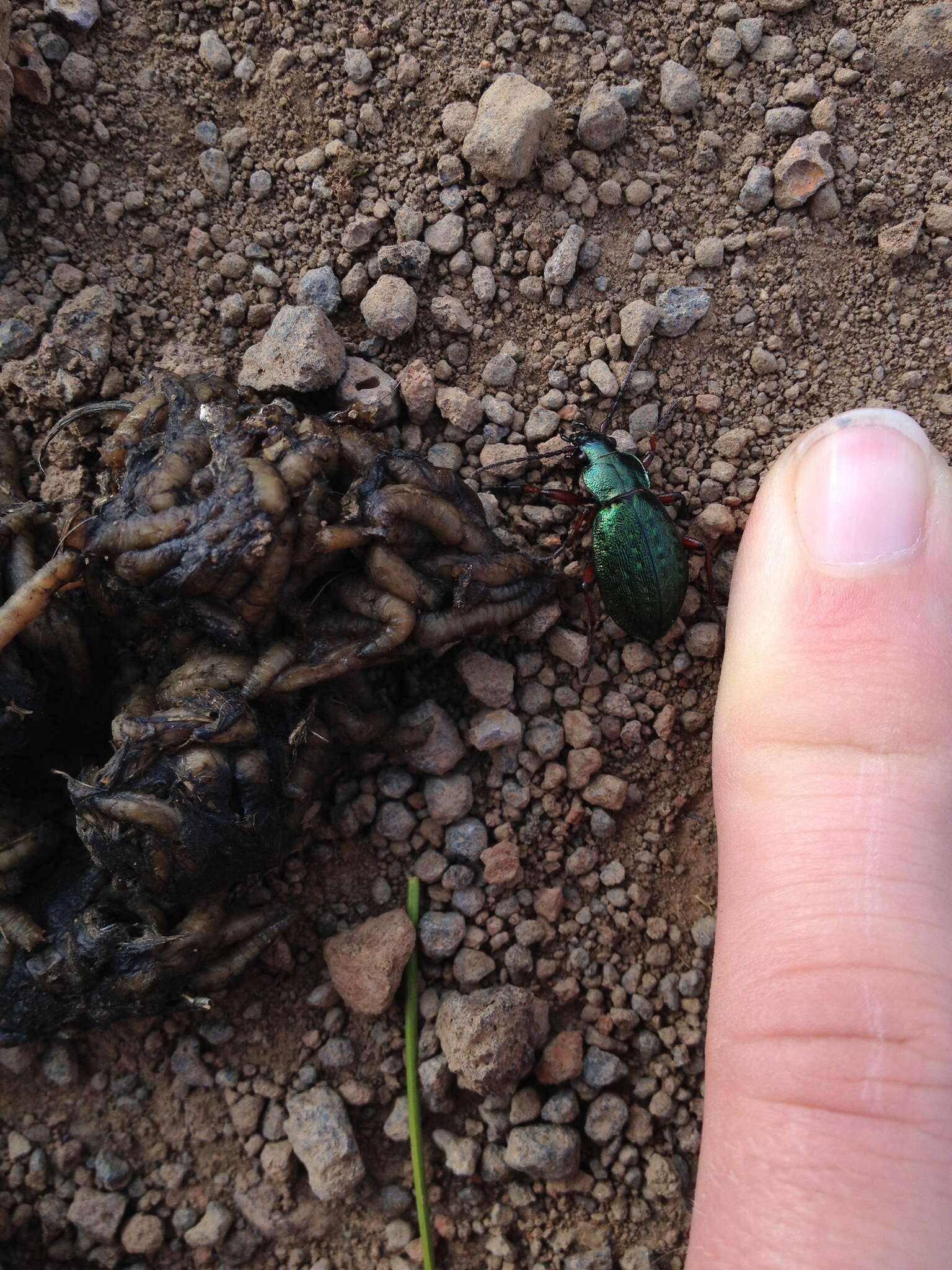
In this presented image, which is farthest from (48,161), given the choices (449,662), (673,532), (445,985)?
(445,985)

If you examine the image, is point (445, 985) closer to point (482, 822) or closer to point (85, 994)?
point (482, 822)

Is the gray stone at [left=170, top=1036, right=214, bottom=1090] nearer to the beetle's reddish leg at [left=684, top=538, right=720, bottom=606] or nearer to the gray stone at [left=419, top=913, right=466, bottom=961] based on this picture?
the gray stone at [left=419, top=913, right=466, bottom=961]

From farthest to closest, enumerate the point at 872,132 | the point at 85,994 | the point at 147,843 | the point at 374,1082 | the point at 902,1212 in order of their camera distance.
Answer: the point at 872,132 < the point at 374,1082 < the point at 85,994 < the point at 147,843 < the point at 902,1212

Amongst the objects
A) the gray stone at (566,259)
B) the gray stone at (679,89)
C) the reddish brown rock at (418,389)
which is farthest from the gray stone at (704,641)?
the gray stone at (679,89)

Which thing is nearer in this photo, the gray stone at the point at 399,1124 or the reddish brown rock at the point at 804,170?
the gray stone at the point at 399,1124

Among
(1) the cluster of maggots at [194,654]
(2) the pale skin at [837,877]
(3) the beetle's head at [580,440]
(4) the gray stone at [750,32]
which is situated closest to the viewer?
(2) the pale skin at [837,877]

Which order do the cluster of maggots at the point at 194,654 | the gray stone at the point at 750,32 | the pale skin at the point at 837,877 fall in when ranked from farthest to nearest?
the gray stone at the point at 750,32
the cluster of maggots at the point at 194,654
the pale skin at the point at 837,877

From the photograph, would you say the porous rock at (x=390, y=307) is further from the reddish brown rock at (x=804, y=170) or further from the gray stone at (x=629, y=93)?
the reddish brown rock at (x=804, y=170)

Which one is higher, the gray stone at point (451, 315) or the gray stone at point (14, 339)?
the gray stone at point (14, 339)
